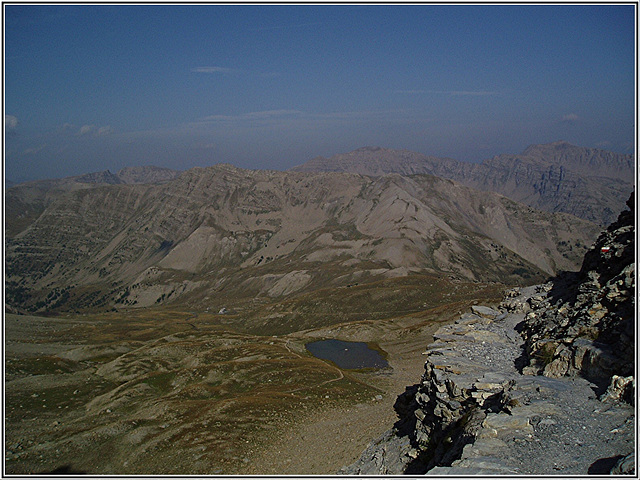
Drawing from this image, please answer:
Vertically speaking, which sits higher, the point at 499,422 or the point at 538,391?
the point at 538,391

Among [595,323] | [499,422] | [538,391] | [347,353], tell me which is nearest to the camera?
[499,422]

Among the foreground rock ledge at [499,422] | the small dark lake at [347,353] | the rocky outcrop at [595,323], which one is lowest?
the small dark lake at [347,353]

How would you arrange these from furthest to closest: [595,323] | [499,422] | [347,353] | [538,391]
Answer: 1. [347,353]
2. [595,323]
3. [538,391]
4. [499,422]

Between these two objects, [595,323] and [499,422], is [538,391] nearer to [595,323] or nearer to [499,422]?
[499,422]

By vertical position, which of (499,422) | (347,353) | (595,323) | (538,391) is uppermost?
(595,323)

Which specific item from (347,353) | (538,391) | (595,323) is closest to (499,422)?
(538,391)

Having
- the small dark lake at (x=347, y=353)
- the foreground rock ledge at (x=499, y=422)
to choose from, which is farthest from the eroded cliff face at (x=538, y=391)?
the small dark lake at (x=347, y=353)

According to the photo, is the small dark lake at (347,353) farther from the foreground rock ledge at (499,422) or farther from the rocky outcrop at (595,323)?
the rocky outcrop at (595,323)

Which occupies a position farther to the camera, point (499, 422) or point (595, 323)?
point (595, 323)
